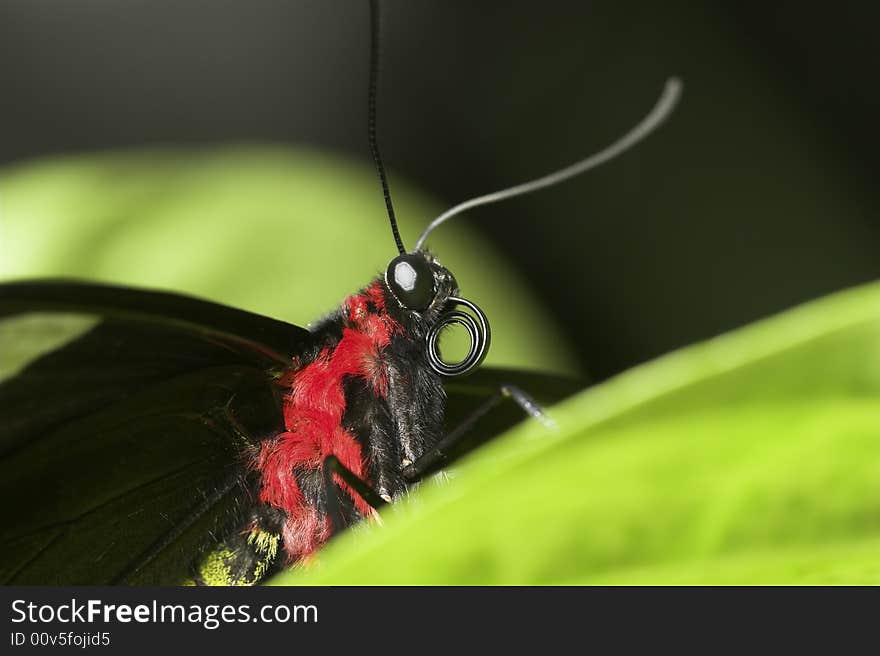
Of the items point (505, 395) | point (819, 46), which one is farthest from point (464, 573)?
point (819, 46)

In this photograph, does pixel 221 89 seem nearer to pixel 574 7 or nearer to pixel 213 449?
pixel 574 7

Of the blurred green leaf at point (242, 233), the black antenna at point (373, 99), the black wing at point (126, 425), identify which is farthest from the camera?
the blurred green leaf at point (242, 233)

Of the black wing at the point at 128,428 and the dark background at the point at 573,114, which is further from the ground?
the dark background at the point at 573,114

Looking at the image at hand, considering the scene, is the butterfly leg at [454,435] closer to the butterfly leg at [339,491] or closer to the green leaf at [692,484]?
the butterfly leg at [339,491]

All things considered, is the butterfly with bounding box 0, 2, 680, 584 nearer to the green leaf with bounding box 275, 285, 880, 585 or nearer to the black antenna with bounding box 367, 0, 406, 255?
the black antenna with bounding box 367, 0, 406, 255

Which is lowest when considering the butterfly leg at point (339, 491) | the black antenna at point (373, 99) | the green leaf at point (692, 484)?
the green leaf at point (692, 484)

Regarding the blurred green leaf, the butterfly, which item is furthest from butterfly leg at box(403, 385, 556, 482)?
the blurred green leaf

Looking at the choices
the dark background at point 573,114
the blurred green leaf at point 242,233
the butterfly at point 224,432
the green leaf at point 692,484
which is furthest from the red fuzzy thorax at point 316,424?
the dark background at point 573,114
